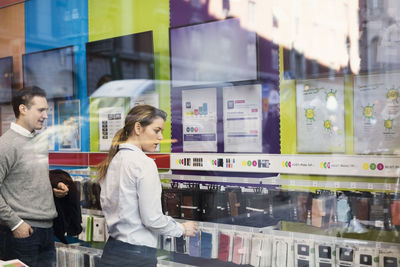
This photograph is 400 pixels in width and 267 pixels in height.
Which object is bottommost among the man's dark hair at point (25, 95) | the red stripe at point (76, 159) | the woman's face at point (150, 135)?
the red stripe at point (76, 159)

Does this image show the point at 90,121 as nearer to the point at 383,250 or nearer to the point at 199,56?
the point at 199,56

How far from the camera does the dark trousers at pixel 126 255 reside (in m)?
3.29

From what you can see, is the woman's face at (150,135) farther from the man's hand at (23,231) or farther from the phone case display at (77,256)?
the phone case display at (77,256)

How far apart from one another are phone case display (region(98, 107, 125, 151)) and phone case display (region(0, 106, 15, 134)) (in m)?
0.81

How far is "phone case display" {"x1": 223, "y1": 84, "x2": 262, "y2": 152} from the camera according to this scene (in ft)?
12.5

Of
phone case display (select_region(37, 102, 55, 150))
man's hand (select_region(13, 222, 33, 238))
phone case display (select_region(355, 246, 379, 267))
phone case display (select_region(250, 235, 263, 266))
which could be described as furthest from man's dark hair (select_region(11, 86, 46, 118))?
phone case display (select_region(355, 246, 379, 267))

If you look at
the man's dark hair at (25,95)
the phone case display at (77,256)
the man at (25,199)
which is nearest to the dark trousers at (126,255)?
the man at (25,199)

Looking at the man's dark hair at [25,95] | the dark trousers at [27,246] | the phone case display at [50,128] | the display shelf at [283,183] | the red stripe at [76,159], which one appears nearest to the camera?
the display shelf at [283,183]

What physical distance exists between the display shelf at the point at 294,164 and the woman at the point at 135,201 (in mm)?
669

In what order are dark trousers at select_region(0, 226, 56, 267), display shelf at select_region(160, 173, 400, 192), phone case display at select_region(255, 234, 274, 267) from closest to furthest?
display shelf at select_region(160, 173, 400, 192), phone case display at select_region(255, 234, 274, 267), dark trousers at select_region(0, 226, 56, 267)

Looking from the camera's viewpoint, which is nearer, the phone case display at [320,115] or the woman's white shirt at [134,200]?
the woman's white shirt at [134,200]

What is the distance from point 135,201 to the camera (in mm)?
3166

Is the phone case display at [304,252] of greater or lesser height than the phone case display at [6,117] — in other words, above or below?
below

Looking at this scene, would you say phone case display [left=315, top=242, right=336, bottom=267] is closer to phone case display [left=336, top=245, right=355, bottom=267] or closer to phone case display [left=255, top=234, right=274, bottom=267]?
phone case display [left=336, top=245, right=355, bottom=267]
